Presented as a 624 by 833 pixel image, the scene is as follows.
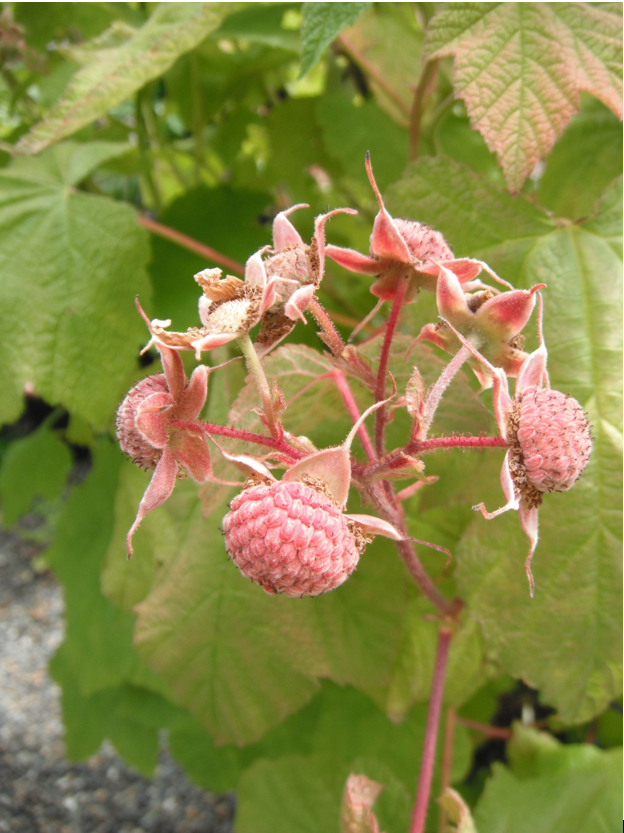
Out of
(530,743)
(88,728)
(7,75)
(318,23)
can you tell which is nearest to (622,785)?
(530,743)

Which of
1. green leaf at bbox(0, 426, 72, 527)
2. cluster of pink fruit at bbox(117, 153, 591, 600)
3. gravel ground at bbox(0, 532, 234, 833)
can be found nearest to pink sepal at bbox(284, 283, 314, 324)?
cluster of pink fruit at bbox(117, 153, 591, 600)

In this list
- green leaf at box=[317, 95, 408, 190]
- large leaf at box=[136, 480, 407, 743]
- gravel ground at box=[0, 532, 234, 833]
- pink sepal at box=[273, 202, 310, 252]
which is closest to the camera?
pink sepal at box=[273, 202, 310, 252]

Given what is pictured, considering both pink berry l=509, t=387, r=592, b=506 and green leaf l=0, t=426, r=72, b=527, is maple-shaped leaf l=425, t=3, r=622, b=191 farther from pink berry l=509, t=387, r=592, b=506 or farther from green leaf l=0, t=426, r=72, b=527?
green leaf l=0, t=426, r=72, b=527

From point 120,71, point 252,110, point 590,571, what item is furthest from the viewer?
point 252,110

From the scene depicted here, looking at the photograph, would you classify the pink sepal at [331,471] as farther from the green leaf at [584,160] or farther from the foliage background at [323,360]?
the green leaf at [584,160]

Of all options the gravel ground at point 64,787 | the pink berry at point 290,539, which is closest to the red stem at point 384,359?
the pink berry at point 290,539

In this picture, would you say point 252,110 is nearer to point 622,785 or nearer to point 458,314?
point 458,314

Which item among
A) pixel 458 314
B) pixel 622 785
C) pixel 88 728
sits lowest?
pixel 88 728
